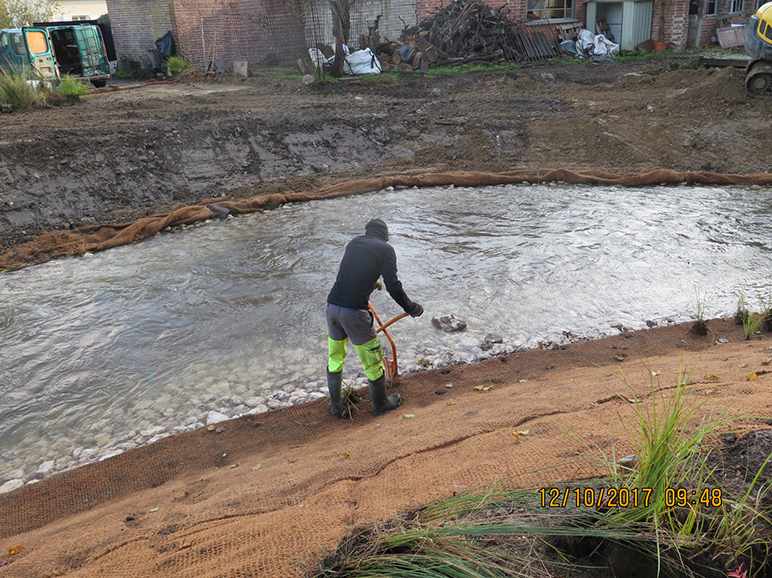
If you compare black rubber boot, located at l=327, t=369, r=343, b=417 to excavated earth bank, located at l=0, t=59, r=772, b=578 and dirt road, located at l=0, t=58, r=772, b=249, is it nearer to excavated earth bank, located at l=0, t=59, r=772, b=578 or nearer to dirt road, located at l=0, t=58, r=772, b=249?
excavated earth bank, located at l=0, t=59, r=772, b=578

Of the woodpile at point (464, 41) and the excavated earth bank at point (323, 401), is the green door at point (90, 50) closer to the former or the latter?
the excavated earth bank at point (323, 401)

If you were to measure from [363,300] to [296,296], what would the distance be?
109 inches

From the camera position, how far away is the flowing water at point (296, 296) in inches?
196

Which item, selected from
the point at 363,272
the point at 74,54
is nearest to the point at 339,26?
the point at 74,54

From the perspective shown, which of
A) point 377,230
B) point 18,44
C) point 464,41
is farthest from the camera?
point 464,41

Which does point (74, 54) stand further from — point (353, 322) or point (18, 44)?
point (353, 322)

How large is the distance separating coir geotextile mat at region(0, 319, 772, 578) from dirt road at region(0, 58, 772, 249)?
6577mm

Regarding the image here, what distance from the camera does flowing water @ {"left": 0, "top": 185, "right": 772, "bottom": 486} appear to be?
16.3 ft

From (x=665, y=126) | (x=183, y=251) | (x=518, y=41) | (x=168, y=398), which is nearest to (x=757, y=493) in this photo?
(x=168, y=398)

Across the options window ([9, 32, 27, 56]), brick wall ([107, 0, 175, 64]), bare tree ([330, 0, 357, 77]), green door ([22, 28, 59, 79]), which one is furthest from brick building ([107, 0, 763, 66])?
window ([9, 32, 27, 56])

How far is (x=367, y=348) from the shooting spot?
4.37 meters

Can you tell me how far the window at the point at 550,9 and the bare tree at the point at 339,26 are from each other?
772 cm

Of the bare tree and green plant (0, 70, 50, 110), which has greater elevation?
the bare tree
